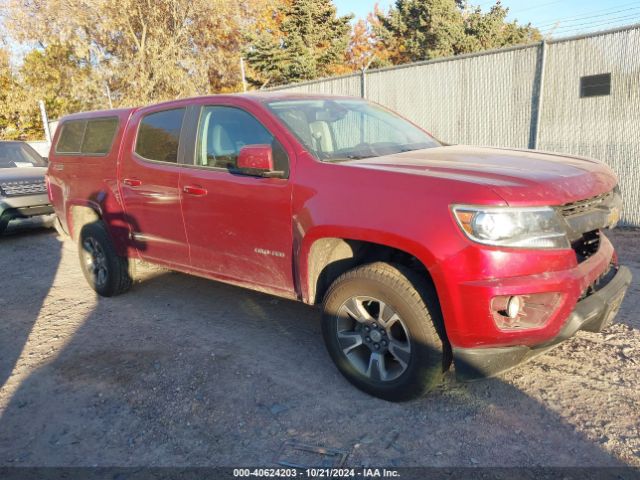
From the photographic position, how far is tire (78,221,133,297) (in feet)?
17.1

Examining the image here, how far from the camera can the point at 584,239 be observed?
298cm

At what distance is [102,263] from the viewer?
17.6 feet

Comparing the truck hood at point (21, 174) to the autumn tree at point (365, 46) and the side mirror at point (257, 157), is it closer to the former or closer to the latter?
the side mirror at point (257, 157)

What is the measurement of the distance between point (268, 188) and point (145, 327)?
1.92 metres

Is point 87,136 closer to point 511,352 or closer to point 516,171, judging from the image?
point 516,171

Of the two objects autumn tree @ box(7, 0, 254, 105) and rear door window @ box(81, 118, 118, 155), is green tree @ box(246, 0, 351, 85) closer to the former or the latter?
autumn tree @ box(7, 0, 254, 105)

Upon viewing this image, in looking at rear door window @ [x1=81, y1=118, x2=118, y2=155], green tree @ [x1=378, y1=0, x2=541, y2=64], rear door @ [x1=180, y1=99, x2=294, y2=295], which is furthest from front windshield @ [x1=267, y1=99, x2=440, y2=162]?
green tree @ [x1=378, y1=0, x2=541, y2=64]

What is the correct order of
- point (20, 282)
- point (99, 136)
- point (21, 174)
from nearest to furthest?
1. point (99, 136)
2. point (20, 282)
3. point (21, 174)

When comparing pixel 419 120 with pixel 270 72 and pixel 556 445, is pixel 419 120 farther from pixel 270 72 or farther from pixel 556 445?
pixel 270 72

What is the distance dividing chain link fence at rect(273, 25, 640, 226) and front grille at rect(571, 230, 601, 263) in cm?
500

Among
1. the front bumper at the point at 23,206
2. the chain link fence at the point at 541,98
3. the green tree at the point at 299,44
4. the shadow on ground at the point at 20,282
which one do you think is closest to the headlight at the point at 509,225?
the shadow on ground at the point at 20,282

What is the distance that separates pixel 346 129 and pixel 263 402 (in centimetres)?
205

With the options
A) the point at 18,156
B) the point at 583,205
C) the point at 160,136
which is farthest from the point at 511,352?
the point at 18,156

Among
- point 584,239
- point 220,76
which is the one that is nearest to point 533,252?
point 584,239
